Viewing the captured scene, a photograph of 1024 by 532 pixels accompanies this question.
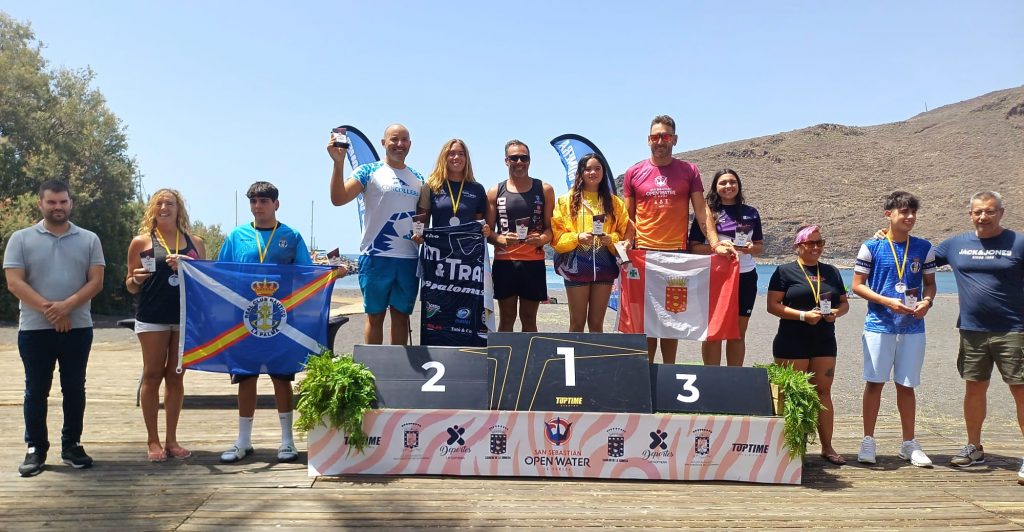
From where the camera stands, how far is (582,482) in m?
4.59

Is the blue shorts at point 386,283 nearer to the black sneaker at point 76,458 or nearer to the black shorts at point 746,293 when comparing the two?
the black sneaker at point 76,458

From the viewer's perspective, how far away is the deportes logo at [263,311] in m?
5.28

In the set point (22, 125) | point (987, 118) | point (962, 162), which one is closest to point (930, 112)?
point (987, 118)

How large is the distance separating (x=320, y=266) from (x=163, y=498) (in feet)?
6.59

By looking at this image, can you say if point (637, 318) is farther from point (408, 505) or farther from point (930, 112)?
point (930, 112)

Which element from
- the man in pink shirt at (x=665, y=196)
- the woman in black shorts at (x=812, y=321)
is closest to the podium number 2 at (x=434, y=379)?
the man in pink shirt at (x=665, y=196)

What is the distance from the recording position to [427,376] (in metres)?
4.87

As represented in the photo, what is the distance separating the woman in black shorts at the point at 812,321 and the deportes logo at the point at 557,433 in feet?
6.44

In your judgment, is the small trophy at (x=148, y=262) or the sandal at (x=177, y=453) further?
the sandal at (x=177, y=453)

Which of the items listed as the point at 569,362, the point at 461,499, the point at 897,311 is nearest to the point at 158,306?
the point at 461,499

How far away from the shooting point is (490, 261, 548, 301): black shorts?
5.76 m

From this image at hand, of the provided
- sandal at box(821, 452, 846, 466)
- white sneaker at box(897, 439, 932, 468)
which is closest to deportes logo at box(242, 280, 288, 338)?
sandal at box(821, 452, 846, 466)

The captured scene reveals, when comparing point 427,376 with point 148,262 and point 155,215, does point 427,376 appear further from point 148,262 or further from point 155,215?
point 155,215

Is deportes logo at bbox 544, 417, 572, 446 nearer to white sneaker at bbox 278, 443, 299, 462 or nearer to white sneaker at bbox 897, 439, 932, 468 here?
white sneaker at bbox 278, 443, 299, 462
